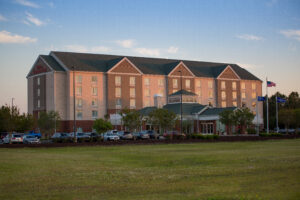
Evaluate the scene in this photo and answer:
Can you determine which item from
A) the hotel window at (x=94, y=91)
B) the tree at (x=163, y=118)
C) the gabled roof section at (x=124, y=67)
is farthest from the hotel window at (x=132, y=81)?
the tree at (x=163, y=118)

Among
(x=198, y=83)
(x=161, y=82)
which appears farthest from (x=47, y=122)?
(x=198, y=83)

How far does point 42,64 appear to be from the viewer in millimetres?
95375

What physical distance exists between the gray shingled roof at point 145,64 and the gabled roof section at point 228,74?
0.89 meters

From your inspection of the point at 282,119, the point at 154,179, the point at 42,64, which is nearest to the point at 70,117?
the point at 42,64

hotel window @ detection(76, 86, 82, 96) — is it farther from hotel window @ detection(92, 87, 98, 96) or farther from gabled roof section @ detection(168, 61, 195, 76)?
gabled roof section @ detection(168, 61, 195, 76)

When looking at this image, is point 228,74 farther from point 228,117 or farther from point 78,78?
point 78,78

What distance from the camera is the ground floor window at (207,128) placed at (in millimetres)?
89537

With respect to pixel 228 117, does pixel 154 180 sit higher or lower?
lower

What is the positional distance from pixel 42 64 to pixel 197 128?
35.2m

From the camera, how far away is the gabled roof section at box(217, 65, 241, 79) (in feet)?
366

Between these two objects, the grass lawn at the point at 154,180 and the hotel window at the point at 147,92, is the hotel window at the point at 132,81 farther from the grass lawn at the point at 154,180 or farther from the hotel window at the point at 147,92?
the grass lawn at the point at 154,180

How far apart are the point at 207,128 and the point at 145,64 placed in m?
24.6

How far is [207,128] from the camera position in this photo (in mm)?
90125

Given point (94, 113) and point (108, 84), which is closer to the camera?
Result: point (94, 113)
